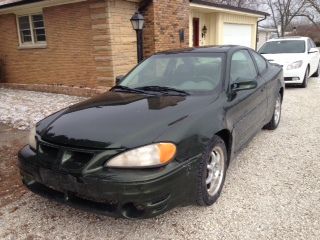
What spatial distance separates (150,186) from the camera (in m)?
2.48

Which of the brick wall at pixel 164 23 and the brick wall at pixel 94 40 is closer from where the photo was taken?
the brick wall at pixel 94 40

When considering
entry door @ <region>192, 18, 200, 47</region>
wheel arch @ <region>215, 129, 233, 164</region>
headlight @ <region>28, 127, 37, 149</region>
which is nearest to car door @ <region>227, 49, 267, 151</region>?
wheel arch @ <region>215, 129, 233, 164</region>

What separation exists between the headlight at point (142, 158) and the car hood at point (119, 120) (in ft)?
0.21

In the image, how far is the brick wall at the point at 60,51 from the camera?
9406 millimetres

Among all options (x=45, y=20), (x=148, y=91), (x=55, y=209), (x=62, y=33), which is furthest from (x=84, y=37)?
(x=55, y=209)

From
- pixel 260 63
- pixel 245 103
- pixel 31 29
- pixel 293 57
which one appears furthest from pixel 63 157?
pixel 31 29

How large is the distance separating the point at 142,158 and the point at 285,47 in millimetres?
9676

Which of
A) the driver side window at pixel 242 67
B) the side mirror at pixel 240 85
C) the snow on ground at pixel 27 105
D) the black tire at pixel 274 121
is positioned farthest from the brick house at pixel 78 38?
the side mirror at pixel 240 85

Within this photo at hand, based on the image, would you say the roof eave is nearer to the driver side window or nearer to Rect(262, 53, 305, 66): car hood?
Rect(262, 53, 305, 66): car hood

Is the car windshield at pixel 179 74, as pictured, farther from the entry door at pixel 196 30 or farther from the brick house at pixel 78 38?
the entry door at pixel 196 30

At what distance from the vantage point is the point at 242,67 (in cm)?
430

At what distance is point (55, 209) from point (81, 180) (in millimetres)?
914

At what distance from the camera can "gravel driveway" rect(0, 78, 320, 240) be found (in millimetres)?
2824

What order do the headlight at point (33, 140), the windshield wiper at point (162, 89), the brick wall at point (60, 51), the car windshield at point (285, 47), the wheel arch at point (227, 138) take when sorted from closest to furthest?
the headlight at point (33, 140) < the wheel arch at point (227, 138) < the windshield wiper at point (162, 89) < the brick wall at point (60, 51) < the car windshield at point (285, 47)
